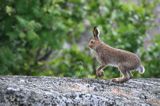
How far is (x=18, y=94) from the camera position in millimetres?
8086

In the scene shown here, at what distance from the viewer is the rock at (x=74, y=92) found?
8086 mm

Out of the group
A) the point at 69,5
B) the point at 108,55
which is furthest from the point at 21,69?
the point at 108,55

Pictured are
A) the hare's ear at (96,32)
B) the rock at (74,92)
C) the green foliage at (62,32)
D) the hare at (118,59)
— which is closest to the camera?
the rock at (74,92)

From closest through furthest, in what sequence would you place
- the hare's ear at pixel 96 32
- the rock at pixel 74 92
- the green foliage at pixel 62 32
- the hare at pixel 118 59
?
the rock at pixel 74 92 < the hare at pixel 118 59 < the hare's ear at pixel 96 32 < the green foliage at pixel 62 32

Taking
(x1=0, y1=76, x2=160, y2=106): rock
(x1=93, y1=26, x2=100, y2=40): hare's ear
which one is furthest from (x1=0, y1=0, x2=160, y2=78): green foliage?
(x1=0, y1=76, x2=160, y2=106): rock

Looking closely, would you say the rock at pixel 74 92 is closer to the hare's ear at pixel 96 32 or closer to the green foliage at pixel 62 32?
the hare's ear at pixel 96 32

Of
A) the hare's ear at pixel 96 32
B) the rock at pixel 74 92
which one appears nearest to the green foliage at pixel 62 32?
the hare's ear at pixel 96 32

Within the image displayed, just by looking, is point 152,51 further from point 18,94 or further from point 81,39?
point 18,94

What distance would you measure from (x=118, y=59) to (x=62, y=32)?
19.7 ft

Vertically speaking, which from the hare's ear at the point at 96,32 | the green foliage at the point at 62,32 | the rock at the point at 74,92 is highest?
the green foliage at the point at 62,32

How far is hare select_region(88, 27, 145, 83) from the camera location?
9.27 m

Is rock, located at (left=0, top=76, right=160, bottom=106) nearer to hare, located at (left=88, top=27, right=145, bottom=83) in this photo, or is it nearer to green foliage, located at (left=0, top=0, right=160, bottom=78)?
hare, located at (left=88, top=27, right=145, bottom=83)

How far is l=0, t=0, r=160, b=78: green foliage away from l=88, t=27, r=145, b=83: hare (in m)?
3.32

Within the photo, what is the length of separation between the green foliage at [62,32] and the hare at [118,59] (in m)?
3.32
